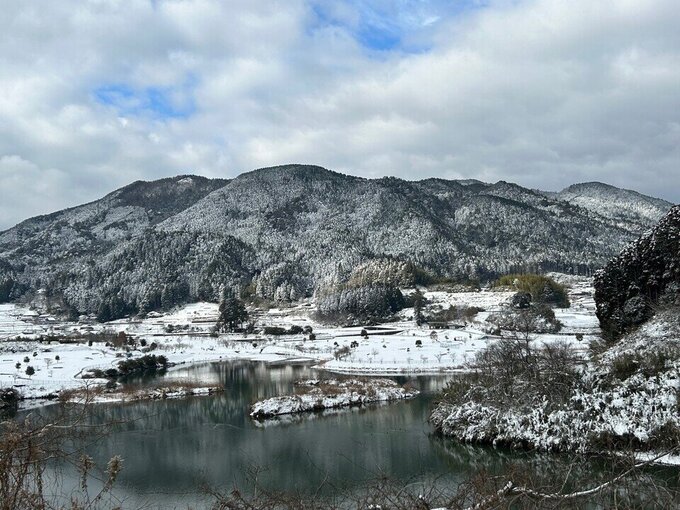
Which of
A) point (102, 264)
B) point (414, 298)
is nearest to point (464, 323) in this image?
point (414, 298)

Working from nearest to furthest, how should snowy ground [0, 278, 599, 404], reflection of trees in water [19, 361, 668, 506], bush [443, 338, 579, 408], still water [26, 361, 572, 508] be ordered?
still water [26, 361, 572, 508] → reflection of trees in water [19, 361, 668, 506] → bush [443, 338, 579, 408] → snowy ground [0, 278, 599, 404]

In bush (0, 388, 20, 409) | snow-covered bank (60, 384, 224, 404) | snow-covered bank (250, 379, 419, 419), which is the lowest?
snow-covered bank (250, 379, 419, 419)

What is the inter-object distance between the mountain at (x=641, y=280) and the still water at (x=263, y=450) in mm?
12917

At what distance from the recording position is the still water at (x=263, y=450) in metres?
20.2

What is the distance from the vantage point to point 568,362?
1204 inches

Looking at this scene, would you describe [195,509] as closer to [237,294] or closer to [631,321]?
[631,321]

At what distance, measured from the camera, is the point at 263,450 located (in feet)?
84.2

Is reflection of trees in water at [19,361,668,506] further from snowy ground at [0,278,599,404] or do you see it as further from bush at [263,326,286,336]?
bush at [263,326,286,336]

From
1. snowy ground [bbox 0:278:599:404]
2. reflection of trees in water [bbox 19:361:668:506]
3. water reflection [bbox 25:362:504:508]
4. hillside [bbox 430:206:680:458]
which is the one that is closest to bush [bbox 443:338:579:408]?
hillside [bbox 430:206:680:458]

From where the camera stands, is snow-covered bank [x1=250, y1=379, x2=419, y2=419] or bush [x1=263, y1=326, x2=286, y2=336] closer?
snow-covered bank [x1=250, y1=379, x2=419, y2=419]

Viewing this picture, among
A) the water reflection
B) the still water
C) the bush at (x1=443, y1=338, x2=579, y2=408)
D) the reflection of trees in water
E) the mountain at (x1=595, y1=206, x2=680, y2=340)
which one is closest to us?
the still water

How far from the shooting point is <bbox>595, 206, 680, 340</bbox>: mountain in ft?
99.0

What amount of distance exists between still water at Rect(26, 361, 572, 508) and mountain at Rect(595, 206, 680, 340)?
42.4 feet

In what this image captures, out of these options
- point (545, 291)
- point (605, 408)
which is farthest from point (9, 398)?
point (545, 291)
